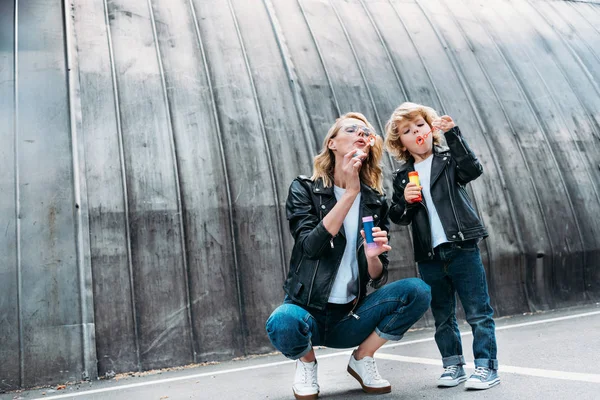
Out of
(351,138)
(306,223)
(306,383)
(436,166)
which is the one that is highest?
(351,138)

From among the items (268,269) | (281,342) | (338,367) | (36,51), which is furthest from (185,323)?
(36,51)

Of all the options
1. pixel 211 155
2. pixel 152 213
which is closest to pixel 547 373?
pixel 152 213

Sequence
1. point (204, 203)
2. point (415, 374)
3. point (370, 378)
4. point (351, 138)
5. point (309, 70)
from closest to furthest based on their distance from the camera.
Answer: point (370, 378), point (351, 138), point (415, 374), point (204, 203), point (309, 70)

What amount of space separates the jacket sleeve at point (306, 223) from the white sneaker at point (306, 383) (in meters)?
0.63

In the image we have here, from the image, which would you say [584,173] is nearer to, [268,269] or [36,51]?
[268,269]

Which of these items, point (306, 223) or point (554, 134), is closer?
point (306, 223)

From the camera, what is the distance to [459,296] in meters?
3.47

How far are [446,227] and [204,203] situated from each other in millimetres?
3617

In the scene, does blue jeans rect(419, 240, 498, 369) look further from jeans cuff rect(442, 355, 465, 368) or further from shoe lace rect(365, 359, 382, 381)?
shoe lace rect(365, 359, 382, 381)

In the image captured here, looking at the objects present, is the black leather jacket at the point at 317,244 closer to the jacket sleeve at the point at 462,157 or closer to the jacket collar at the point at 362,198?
the jacket collar at the point at 362,198

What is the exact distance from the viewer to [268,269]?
6.58 m

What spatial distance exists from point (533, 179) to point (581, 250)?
119 cm

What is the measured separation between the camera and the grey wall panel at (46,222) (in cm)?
569

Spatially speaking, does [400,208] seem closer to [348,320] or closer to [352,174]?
[352,174]
